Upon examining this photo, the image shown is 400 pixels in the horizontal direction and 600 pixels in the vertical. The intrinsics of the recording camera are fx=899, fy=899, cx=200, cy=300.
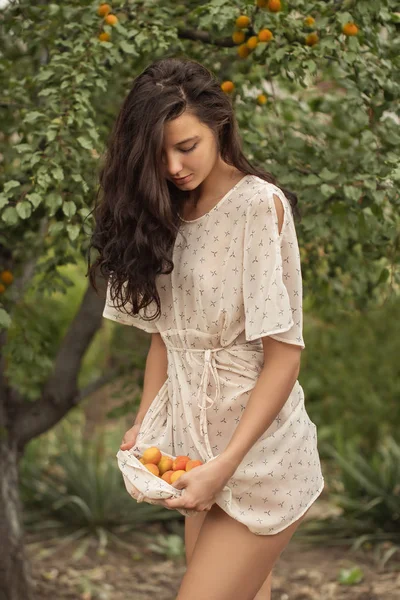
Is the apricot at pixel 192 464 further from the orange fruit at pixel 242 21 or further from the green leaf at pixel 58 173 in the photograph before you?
the orange fruit at pixel 242 21

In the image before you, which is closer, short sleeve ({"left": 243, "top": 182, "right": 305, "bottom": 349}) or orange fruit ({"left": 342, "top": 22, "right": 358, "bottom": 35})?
short sleeve ({"left": 243, "top": 182, "right": 305, "bottom": 349})

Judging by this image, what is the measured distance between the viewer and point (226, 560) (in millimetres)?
1926

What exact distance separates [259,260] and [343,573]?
270cm

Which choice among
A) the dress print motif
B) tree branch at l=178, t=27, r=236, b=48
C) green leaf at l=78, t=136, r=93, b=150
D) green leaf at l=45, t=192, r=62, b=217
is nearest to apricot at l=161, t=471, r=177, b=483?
the dress print motif

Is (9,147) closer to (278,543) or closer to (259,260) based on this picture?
(259,260)

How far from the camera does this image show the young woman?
1892 millimetres

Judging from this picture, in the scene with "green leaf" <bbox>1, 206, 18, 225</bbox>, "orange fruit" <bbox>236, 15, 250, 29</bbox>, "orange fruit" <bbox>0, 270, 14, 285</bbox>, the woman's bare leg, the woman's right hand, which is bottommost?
the woman's bare leg

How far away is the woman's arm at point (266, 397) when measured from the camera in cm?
186

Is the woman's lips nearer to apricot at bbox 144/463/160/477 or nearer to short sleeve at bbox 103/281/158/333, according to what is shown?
short sleeve at bbox 103/281/158/333

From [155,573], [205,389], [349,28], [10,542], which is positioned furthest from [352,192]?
[155,573]

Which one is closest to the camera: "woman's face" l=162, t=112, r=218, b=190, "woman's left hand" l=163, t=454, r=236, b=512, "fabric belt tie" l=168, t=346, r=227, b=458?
"woman's left hand" l=163, t=454, r=236, b=512

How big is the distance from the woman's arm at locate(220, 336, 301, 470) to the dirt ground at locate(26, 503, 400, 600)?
2364 millimetres

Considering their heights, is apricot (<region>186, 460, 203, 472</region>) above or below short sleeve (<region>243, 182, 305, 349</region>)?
below

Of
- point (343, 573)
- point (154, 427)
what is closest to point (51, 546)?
point (343, 573)
